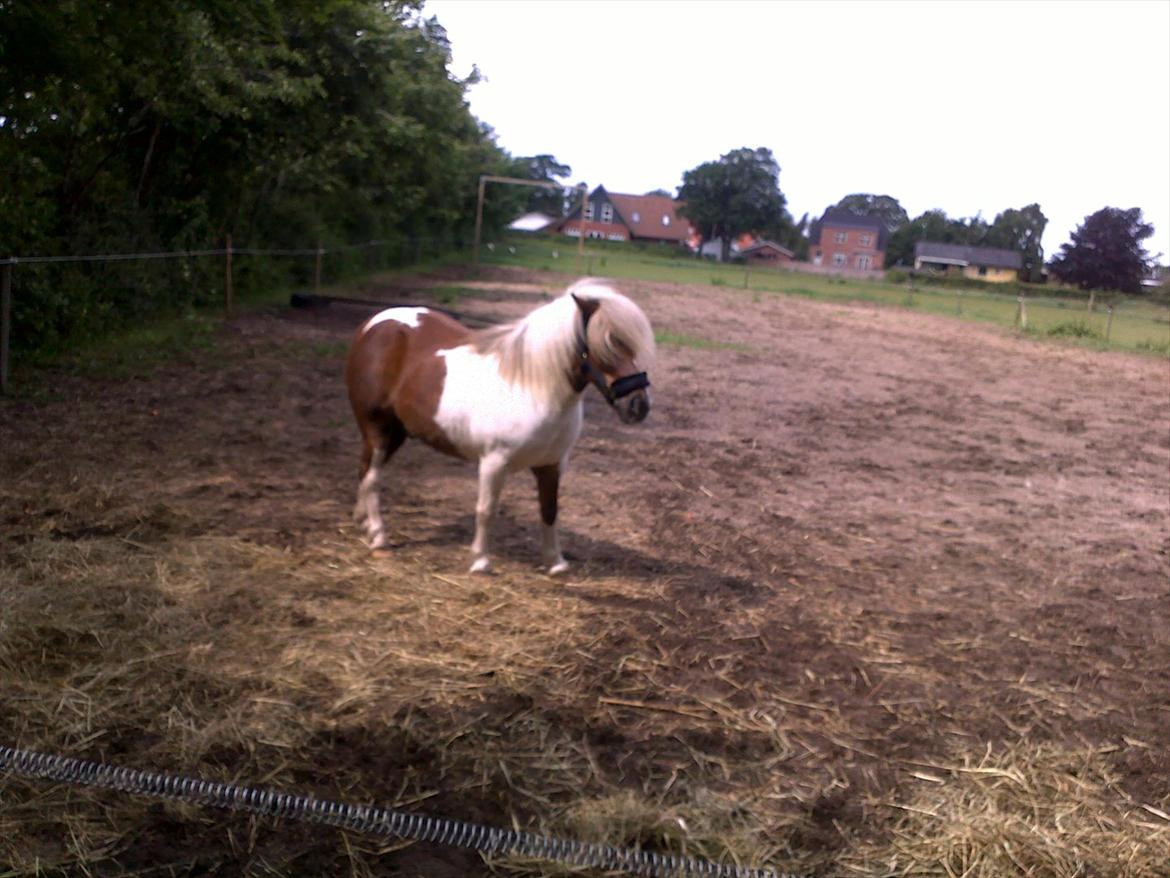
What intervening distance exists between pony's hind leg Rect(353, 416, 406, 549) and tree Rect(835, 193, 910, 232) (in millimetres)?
44627

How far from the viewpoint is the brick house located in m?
50.5

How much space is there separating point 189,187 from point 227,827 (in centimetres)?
1304

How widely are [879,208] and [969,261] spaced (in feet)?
33.0

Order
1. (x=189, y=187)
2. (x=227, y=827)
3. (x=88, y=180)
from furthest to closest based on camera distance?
1. (x=189, y=187)
2. (x=88, y=180)
3. (x=227, y=827)

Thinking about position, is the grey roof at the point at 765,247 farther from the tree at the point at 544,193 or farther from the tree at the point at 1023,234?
the tree at the point at 1023,234

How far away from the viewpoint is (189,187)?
46.3 feet

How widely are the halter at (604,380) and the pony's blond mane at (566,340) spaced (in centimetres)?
3

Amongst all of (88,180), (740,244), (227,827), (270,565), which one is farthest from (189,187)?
(740,244)

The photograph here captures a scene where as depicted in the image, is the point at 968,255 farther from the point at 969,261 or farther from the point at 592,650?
the point at 592,650

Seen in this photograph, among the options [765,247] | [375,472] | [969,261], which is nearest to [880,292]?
[969,261]

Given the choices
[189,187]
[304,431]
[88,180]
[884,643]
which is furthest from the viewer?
[189,187]

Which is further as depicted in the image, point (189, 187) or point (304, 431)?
point (189, 187)

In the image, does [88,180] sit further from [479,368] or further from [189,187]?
[479,368]

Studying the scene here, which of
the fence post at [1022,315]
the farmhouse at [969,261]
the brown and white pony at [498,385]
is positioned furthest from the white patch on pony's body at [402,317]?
the farmhouse at [969,261]
